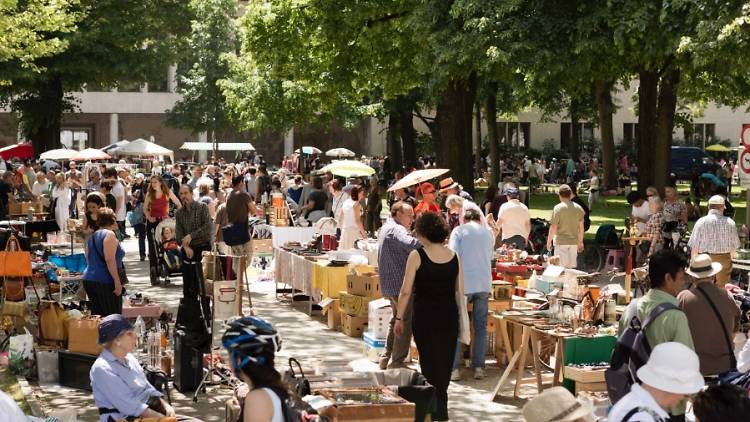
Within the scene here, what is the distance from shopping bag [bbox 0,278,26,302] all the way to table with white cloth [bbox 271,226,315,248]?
6.77m

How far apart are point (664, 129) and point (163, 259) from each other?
1350cm

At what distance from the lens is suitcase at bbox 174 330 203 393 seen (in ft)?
38.1

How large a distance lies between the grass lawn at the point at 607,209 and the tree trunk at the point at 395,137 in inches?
240

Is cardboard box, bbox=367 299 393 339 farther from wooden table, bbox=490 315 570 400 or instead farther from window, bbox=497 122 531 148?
window, bbox=497 122 531 148

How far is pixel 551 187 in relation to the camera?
2160 inches

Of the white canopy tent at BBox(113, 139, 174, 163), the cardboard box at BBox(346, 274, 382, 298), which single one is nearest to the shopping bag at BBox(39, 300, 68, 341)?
the cardboard box at BBox(346, 274, 382, 298)

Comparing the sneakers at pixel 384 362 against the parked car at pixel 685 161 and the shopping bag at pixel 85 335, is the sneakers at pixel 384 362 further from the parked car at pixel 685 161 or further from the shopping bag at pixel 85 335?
the parked car at pixel 685 161

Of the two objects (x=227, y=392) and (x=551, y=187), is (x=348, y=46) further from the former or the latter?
(x=551, y=187)

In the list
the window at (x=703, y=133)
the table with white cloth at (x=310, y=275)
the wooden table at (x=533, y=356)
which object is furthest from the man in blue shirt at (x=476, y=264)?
the window at (x=703, y=133)

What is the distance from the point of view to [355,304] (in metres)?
14.9

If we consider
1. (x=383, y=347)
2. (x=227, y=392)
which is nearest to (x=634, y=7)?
(x=383, y=347)

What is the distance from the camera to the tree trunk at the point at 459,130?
2823 cm

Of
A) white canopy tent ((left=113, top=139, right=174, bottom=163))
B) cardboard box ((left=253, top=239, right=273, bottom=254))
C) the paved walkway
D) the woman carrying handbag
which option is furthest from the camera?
white canopy tent ((left=113, top=139, right=174, bottom=163))

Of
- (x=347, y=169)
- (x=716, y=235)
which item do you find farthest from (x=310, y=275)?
(x=347, y=169)
